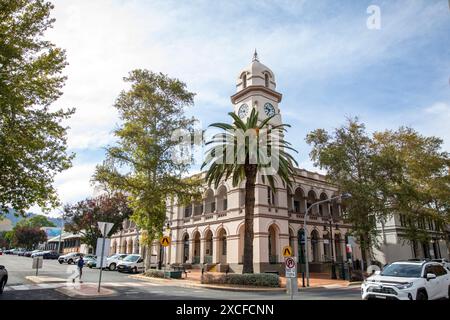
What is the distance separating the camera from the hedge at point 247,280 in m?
21.1

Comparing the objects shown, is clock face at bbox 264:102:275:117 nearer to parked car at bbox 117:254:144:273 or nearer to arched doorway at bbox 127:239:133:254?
parked car at bbox 117:254:144:273

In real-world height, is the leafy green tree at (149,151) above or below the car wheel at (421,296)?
above

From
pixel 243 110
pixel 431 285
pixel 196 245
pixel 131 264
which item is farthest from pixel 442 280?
pixel 196 245

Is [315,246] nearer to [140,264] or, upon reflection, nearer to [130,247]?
[140,264]

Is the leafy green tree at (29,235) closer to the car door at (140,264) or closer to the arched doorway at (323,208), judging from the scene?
the car door at (140,264)

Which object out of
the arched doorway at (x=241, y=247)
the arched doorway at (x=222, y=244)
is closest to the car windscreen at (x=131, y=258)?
the arched doorway at (x=222, y=244)

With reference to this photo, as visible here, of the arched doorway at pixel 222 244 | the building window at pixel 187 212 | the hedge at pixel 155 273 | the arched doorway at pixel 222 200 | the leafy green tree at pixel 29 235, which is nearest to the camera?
the hedge at pixel 155 273

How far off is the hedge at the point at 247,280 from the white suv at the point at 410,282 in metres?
10.1

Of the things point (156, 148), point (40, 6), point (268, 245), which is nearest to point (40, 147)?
point (40, 6)

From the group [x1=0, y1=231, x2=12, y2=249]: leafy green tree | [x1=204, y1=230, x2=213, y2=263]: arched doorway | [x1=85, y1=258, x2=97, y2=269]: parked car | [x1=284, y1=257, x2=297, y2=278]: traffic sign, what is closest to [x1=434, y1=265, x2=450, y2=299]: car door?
[x1=284, y1=257, x2=297, y2=278]: traffic sign

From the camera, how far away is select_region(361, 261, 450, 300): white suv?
10.7 metres

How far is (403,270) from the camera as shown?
1222 centimetres

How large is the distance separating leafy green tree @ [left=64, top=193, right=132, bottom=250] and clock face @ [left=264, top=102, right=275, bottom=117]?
2615cm
